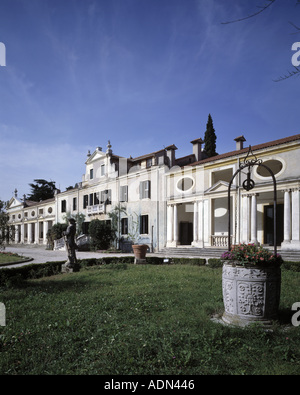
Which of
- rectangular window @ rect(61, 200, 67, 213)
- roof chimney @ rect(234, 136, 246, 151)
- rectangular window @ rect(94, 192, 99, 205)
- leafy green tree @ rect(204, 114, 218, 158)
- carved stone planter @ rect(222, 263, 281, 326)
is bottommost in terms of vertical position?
carved stone planter @ rect(222, 263, 281, 326)

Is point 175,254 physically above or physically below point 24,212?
below

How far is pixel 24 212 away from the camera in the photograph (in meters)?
47.7

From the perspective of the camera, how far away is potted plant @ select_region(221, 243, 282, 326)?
16.3ft

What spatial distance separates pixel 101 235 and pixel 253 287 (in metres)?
22.4

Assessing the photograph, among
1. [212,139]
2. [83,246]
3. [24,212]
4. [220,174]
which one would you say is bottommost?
[83,246]

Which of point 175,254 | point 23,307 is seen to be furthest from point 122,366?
point 175,254

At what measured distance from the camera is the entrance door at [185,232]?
992 inches

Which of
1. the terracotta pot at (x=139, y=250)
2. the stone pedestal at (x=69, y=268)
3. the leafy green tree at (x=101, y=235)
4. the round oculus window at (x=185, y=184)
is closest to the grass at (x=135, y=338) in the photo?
the stone pedestal at (x=69, y=268)

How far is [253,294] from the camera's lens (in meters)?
4.96

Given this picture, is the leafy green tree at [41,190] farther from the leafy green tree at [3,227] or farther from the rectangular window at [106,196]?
the leafy green tree at [3,227]

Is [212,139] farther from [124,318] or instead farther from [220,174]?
[124,318]

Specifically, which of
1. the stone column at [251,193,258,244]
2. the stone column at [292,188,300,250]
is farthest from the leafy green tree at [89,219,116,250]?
the stone column at [292,188,300,250]

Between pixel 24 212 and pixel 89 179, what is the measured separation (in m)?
21.5

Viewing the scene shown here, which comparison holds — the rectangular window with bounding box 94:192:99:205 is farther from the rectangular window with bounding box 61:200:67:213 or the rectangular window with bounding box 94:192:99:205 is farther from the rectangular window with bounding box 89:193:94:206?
the rectangular window with bounding box 61:200:67:213
